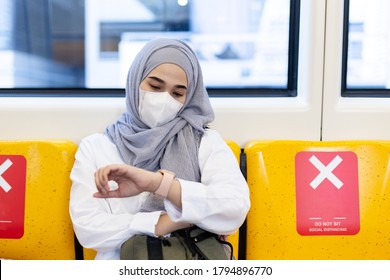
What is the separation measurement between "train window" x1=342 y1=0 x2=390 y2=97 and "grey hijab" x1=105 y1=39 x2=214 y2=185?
0.82 metres

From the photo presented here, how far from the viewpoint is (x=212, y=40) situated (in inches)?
86.8

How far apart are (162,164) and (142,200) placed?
5.1 inches

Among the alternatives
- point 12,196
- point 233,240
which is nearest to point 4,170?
point 12,196

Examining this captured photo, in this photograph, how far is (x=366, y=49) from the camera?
2.15 metres

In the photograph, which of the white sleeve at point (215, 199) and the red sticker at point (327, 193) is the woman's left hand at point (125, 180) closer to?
the white sleeve at point (215, 199)

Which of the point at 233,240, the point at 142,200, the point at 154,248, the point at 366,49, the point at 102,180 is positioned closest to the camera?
the point at 102,180

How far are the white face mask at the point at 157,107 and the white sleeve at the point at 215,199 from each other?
0.62ft

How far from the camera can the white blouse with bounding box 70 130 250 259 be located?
1.37 meters

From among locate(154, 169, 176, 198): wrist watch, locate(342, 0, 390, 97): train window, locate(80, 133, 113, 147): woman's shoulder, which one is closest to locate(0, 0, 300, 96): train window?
locate(342, 0, 390, 97): train window

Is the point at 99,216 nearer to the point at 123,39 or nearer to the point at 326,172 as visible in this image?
the point at 326,172

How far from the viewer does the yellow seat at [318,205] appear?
69.5 inches

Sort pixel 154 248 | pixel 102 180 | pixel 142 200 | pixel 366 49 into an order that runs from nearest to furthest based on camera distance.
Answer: pixel 102 180 < pixel 154 248 < pixel 142 200 < pixel 366 49
